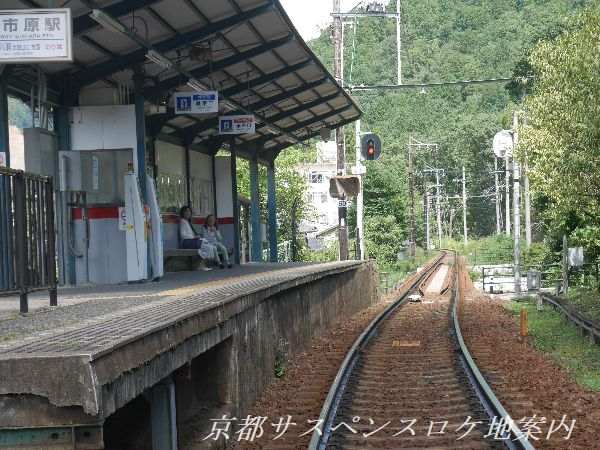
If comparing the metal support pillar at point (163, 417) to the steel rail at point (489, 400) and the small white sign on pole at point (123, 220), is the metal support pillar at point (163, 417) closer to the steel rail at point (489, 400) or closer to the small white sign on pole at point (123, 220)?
the steel rail at point (489, 400)

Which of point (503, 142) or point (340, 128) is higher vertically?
point (340, 128)

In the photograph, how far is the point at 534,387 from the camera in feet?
38.7

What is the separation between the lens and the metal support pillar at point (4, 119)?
13.1m

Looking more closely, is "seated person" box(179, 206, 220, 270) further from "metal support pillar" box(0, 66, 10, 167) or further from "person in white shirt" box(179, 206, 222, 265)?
"metal support pillar" box(0, 66, 10, 167)

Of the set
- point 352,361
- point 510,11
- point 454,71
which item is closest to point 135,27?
point 352,361

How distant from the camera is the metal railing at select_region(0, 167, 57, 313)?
26.2 feet

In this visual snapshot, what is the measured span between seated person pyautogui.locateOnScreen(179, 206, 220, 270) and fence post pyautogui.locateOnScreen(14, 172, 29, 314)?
14940 mm

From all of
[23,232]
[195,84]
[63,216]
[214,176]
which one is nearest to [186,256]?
[214,176]

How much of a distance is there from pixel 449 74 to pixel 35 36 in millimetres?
102538

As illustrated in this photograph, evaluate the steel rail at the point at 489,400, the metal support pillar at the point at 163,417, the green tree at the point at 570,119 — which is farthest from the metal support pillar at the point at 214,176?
the metal support pillar at the point at 163,417

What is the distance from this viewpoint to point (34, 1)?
42.2 feet

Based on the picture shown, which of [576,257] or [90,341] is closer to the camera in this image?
[90,341]

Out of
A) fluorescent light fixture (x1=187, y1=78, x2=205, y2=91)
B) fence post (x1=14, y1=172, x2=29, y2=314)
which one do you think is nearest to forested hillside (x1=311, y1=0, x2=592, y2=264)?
fluorescent light fixture (x1=187, y1=78, x2=205, y2=91)

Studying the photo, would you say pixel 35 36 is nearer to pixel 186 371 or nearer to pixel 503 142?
pixel 186 371
